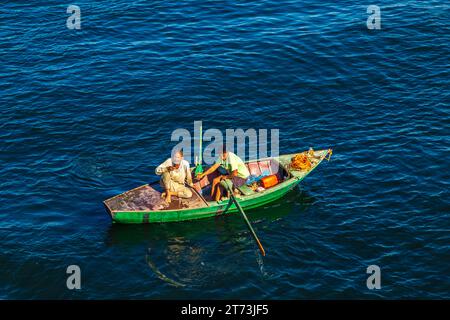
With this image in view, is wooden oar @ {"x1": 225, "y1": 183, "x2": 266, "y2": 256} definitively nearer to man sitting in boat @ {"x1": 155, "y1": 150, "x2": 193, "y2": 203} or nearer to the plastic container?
man sitting in boat @ {"x1": 155, "y1": 150, "x2": 193, "y2": 203}

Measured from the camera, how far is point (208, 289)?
2497 cm

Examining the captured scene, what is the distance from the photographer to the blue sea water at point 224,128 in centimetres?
2595

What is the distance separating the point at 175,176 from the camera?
2822cm

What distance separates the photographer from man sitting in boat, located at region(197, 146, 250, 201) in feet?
93.7

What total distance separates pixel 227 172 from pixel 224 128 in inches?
258

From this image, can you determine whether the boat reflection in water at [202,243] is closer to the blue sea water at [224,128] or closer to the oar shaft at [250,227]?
the blue sea water at [224,128]

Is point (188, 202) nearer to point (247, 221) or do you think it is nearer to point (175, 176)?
point (175, 176)

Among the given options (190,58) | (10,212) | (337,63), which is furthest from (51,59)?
(337,63)

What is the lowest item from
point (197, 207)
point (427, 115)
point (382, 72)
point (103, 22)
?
point (197, 207)

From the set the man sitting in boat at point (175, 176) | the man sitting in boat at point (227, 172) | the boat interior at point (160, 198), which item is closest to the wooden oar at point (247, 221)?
the man sitting in boat at point (227, 172)

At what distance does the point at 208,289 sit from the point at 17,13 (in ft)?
95.7

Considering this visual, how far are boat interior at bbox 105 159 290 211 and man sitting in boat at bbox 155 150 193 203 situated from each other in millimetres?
298
